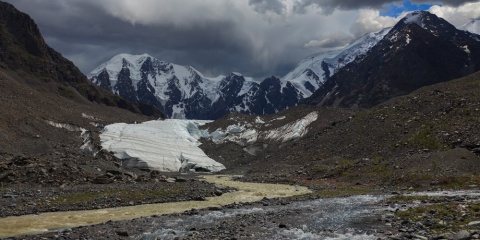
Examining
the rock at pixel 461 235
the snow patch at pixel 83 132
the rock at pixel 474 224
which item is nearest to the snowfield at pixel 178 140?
the snow patch at pixel 83 132

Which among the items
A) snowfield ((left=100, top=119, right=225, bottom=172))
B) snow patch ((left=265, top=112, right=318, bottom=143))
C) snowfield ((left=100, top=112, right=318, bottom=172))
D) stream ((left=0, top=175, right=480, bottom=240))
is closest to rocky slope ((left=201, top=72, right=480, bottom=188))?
snow patch ((left=265, top=112, right=318, bottom=143))

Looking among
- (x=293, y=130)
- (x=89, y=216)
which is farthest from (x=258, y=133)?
(x=89, y=216)

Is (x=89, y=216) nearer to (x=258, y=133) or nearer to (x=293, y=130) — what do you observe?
(x=293, y=130)

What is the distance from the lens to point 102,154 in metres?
93.5

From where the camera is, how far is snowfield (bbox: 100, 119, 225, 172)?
9812 cm

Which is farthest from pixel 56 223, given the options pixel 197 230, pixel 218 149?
pixel 218 149

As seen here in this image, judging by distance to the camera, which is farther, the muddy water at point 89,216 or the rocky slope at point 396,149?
the rocky slope at point 396,149

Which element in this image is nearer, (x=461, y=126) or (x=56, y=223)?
(x=56, y=223)

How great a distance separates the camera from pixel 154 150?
10700cm

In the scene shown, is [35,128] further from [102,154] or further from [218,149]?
[218,149]

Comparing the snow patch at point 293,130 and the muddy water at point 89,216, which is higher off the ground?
the snow patch at point 293,130

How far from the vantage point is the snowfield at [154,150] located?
98125 millimetres

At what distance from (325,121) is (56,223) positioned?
101 meters

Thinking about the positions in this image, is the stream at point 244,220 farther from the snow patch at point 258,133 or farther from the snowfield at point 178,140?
the snow patch at point 258,133
